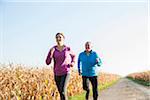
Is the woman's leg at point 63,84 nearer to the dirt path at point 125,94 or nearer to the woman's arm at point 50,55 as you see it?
the woman's arm at point 50,55

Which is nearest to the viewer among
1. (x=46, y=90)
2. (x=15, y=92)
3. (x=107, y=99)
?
(x=15, y=92)

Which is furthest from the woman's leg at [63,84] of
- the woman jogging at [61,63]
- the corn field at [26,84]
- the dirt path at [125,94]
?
the dirt path at [125,94]

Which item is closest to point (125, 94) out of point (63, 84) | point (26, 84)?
point (26, 84)

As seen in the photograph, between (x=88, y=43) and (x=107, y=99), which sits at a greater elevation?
(x=88, y=43)

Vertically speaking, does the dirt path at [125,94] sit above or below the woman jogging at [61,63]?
below

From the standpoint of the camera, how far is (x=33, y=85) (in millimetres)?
14172

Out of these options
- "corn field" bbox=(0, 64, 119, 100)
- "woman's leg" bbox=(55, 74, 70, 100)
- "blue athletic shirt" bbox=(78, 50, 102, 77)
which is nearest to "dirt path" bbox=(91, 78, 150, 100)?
"corn field" bbox=(0, 64, 119, 100)

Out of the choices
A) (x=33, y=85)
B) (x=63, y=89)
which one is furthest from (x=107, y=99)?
(x=63, y=89)

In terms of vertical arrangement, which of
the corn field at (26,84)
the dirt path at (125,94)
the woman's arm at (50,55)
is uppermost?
the woman's arm at (50,55)

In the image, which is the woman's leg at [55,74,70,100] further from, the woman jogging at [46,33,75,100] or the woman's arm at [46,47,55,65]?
the woman's arm at [46,47,55,65]

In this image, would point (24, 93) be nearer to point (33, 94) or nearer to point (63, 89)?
point (33, 94)

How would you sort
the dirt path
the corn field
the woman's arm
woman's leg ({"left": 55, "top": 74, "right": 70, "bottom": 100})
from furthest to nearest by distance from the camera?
1. the dirt path
2. the corn field
3. the woman's arm
4. woman's leg ({"left": 55, "top": 74, "right": 70, "bottom": 100})

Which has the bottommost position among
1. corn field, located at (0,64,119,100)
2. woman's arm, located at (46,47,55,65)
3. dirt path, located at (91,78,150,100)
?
dirt path, located at (91,78,150,100)

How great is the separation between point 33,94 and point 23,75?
652 millimetres
